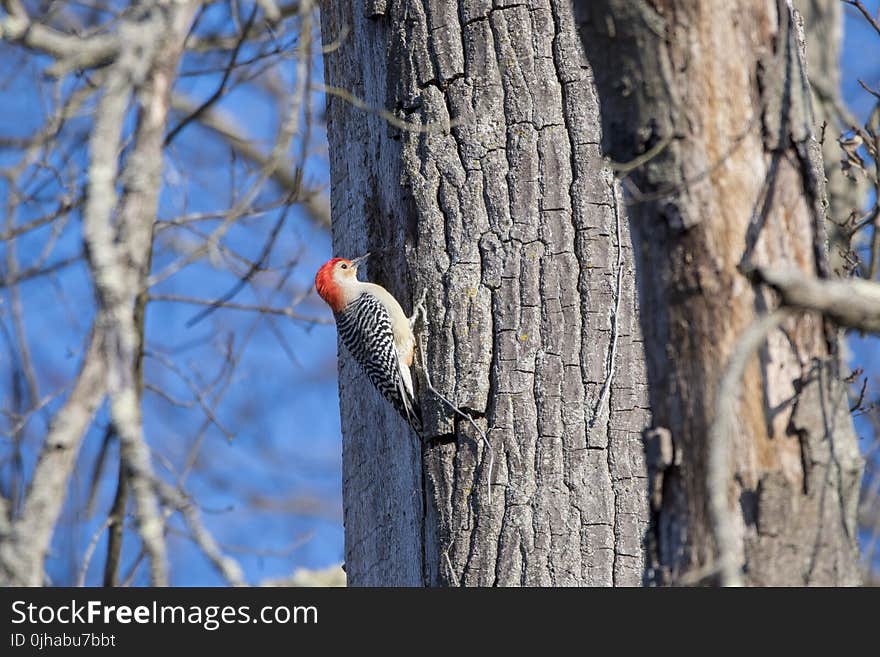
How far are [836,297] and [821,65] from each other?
8067 mm

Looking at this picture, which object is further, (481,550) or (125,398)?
(481,550)

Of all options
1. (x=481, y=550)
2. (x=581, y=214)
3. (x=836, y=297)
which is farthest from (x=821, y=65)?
(x=836, y=297)

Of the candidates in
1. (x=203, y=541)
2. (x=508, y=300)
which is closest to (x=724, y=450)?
(x=203, y=541)

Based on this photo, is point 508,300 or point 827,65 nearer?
point 508,300

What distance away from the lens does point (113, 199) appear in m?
1.97

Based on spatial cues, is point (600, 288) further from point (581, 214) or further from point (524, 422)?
point (524, 422)

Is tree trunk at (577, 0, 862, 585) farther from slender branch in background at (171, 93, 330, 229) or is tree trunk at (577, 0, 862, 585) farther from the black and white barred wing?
slender branch in background at (171, 93, 330, 229)

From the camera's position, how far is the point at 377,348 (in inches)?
159

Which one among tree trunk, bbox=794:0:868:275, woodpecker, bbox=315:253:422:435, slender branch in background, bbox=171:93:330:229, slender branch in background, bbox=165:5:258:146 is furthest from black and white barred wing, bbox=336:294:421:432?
tree trunk, bbox=794:0:868:275

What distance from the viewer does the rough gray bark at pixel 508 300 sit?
3.14 meters

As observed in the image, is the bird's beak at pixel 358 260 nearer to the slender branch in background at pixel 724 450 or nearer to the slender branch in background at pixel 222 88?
the slender branch in background at pixel 222 88

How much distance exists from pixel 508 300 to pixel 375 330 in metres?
1.07

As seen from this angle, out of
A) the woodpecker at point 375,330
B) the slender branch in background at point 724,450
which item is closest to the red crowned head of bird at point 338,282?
the woodpecker at point 375,330

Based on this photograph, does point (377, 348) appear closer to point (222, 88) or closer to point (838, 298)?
point (222, 88)
